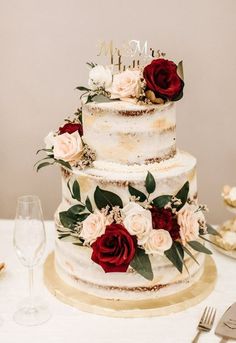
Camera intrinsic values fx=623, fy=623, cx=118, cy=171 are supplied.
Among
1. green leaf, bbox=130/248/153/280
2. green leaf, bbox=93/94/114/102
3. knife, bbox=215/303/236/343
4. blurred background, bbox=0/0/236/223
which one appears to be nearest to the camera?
knife, bbox=215/303/236/343

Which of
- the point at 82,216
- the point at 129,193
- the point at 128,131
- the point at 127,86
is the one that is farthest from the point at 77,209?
the point at 127,86

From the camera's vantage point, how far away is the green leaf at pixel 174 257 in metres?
1.69

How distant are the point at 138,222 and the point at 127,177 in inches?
5.3

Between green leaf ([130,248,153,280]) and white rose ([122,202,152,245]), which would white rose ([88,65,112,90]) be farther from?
green leaf ([130,248,153,280])

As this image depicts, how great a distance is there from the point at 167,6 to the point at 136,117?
3.53ft

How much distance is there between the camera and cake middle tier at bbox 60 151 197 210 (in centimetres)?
169

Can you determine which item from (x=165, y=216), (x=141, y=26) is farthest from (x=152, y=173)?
(x=141, y=26)

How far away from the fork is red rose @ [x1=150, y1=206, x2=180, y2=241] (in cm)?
22

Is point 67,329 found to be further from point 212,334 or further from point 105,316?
point 212,334

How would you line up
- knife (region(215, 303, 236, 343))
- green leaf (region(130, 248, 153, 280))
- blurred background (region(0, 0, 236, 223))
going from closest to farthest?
knife (region(215, 303, 236, 343)) < green leaf (region(130, 248, 153, 280)) < blurred background (region(0, 0, 236, 223))

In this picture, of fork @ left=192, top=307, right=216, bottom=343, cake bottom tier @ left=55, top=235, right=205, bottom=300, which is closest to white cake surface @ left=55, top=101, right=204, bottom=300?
cake bottom tier @ left=55, top=235, right=205, bottom=300

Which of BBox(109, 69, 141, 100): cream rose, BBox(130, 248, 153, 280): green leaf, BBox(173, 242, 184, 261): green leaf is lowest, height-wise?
BBox(130, 248, 153, 280): green leaf

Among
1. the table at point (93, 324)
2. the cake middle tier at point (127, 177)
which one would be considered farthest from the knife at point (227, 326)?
the cake middle tier at point (127, 177)

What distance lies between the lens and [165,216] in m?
1.66
